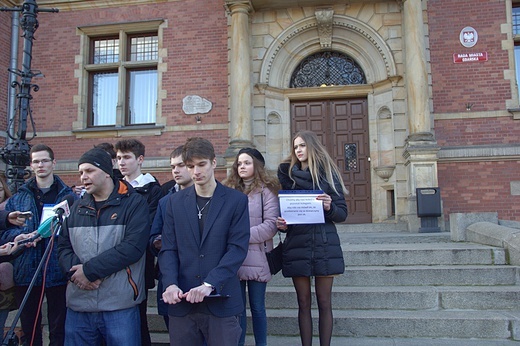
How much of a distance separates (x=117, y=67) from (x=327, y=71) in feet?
17.4

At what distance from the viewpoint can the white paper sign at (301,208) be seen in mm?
3531

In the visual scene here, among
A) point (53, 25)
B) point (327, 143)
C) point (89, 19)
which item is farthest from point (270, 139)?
point (53, 25)

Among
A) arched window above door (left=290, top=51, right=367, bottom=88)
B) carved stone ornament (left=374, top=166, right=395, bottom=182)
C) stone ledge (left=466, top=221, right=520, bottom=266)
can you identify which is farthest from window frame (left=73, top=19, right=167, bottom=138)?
stone ledge (left=466, top=221, right=520, bottom=266)

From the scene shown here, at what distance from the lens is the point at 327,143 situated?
10156 millimetres

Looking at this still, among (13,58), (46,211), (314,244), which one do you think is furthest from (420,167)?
(13,58)

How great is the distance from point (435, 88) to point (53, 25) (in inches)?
376

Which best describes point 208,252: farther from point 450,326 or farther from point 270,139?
point 270,139

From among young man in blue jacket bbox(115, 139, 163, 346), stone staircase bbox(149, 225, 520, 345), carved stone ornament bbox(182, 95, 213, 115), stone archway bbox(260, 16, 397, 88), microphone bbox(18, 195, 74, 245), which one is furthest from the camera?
carved stone ornament bbox(182, 95, 213, 115)

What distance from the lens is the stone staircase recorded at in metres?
4.21

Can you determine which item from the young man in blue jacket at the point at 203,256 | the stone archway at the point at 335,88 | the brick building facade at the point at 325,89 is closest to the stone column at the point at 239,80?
the brick building facade at the point at 325,89

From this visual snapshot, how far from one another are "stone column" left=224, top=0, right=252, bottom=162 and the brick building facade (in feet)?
0.08

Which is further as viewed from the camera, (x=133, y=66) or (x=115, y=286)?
(x=133, y=66)

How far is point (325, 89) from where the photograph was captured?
10.1m

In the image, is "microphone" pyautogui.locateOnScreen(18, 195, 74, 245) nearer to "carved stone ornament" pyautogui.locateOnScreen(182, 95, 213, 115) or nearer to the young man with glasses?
the young man with glasses
